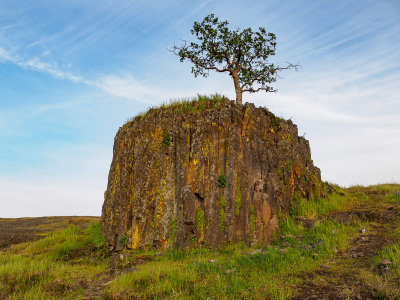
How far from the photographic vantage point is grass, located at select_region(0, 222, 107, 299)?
32.0 feet

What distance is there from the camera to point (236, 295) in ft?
26.2

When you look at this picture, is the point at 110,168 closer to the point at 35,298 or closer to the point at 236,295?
the point at 35,298

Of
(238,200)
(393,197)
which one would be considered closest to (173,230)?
(238,200)

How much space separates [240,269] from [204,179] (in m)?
4.78

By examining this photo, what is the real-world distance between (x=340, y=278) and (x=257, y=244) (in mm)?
4799

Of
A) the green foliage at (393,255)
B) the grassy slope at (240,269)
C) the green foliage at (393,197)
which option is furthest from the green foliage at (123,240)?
the green foliage at (393,197)

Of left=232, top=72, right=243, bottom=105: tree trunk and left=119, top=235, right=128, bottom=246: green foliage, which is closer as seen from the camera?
left=119, top=235, right=128, bottom=246: green foliage

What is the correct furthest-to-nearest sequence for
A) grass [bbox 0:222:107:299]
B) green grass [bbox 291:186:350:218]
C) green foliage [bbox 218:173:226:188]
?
green grass [bbox 291:186:350:218], green foliage [bbox 218:173:226:188], grass [bbox 0:222:107:299]

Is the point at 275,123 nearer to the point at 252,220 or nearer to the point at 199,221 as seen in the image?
the point at 252,220

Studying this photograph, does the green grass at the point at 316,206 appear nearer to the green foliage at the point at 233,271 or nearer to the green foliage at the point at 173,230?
the green foliage at the point at 233,271

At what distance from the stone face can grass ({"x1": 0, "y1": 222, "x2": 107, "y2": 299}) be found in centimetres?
153

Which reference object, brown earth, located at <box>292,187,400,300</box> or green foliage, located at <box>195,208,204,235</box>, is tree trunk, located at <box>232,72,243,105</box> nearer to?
green foliage, located at <box>195,208,204,235</box>

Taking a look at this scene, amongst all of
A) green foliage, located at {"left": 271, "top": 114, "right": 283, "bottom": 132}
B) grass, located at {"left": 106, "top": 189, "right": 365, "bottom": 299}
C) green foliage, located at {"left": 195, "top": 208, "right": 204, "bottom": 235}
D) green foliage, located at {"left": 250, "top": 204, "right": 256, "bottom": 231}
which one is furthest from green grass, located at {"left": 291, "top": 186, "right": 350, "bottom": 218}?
green foliage, located at {"left": 195, "top": 208, "right": 204, "bottom": 235}

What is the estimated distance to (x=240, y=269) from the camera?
991 cm
